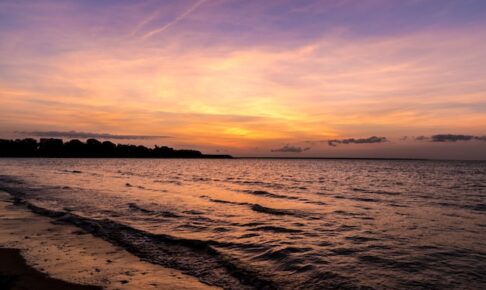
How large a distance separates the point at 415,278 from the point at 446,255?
3.39 metres

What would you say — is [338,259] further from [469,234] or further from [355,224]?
[469,234]

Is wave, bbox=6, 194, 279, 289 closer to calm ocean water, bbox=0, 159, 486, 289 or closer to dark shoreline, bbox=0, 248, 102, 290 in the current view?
calm ocean water, bbox=0, 159, 486, 289

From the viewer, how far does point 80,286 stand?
8.82 meters

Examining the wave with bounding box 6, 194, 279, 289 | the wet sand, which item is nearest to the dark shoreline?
the wet sand

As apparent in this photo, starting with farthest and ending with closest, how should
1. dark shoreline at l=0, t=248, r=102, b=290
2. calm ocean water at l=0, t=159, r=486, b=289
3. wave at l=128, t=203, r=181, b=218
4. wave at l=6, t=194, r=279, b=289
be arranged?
wave at l=128, t=203, r=181, b=218, calm ocean water at l=0, t=159, r=486, b=289, wave at l=6, t=194, r=279, b=289, dark shoreline at l=0, t=248, r=102, b=290

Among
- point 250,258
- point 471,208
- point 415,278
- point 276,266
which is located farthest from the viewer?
point 471,208

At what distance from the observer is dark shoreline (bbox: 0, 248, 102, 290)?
8688mm

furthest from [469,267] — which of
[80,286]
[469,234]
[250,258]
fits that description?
[80,286]

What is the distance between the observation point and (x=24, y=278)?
30.3 feet

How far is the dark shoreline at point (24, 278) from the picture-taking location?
8.69 meters

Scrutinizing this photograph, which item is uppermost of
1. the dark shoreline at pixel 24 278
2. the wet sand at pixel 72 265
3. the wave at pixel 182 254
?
the dark shoreline at pixel 24 278

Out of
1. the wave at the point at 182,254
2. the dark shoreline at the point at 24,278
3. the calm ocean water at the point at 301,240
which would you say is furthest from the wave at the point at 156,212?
the dark shoreline at the point at 24,278

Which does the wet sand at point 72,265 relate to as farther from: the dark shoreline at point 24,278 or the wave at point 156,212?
the wave at point 156,212

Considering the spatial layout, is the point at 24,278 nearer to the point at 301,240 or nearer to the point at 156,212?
the point at 301,240
